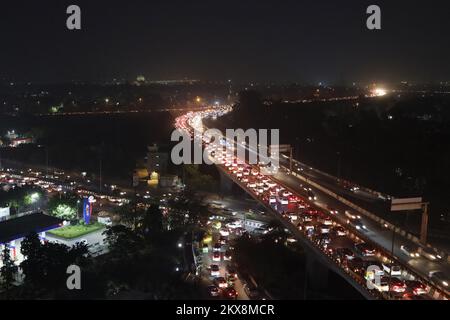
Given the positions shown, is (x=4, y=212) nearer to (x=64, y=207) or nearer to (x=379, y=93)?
(x=64, y=207)

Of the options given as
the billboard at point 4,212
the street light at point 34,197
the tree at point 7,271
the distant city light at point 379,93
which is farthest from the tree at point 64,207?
the distant city light at point 379,93

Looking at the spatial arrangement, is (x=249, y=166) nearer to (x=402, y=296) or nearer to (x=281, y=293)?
(x=281, y=293)

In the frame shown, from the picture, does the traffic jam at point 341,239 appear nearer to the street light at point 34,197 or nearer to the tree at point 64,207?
the tree at point 64,207

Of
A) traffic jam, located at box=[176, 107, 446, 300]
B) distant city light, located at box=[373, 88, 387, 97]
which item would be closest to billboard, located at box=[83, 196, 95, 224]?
traffic jam, located at box=[176, 107, 446, 300]

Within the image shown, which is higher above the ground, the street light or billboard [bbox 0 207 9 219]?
the street light

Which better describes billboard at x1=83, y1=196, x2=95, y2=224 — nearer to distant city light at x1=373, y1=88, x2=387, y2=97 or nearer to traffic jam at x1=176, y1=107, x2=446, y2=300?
traffic jam at x1=176, y1=107, x2=446, y2=300

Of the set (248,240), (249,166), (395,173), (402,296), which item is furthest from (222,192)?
(402,296)
